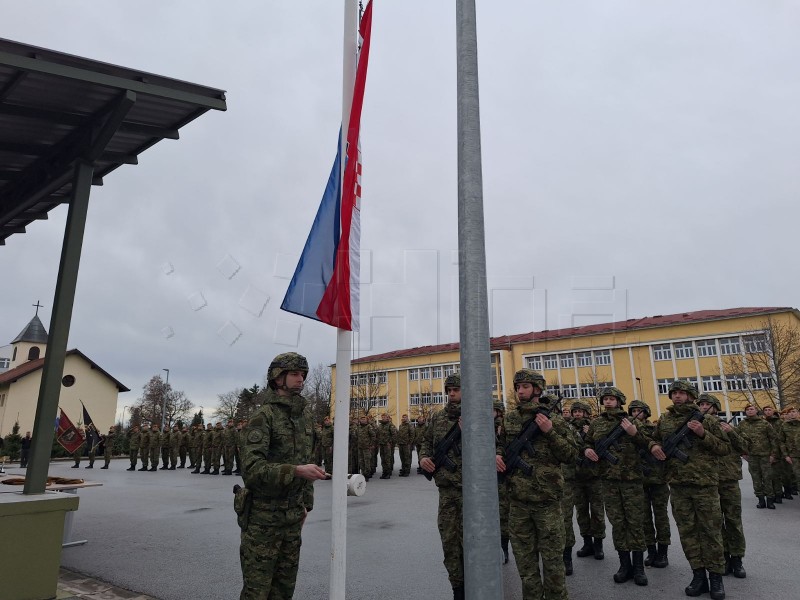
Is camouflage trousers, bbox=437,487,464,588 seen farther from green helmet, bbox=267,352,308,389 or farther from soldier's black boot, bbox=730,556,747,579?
soldier's black boot, bbox=730,556,747,579

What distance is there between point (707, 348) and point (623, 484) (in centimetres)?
5002

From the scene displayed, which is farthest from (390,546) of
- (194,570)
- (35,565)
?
(35,565)

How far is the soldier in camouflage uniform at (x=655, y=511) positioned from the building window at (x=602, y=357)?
51.5 meters

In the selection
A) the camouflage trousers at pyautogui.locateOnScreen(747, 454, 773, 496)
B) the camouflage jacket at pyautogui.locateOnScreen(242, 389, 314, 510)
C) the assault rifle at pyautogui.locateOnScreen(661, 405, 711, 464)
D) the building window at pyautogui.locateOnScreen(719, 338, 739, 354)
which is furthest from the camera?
the building window at pyautogui.locateOnScreen(719, 338, 739, 354)

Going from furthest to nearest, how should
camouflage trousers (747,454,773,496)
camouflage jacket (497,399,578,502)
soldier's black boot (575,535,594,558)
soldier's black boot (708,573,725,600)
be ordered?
camouflage trousers (747,454,773,496) < soldier's black boot (575,535,594,558) < soldier's black boot (708,573,725,600) < camouflage jacket (497,399,578,502)

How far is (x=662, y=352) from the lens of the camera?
52.0 metres

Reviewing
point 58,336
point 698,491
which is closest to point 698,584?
point 698,491

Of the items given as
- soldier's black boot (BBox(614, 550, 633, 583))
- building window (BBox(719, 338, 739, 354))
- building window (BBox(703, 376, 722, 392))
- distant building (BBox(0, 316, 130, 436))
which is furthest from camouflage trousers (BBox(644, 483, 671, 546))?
building window (BBox(703, 376, 722, 392))

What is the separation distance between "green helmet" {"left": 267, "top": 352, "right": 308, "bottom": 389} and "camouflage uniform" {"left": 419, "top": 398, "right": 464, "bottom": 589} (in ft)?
5.85

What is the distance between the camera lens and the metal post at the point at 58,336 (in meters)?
5.31

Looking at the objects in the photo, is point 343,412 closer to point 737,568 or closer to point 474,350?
point 474,350

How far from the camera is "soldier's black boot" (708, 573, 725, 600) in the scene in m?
5.06

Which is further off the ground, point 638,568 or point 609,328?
point 609,328

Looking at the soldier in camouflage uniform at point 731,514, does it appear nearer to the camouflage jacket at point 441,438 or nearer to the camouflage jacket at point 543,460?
the camouflage jacket at point 543,460
